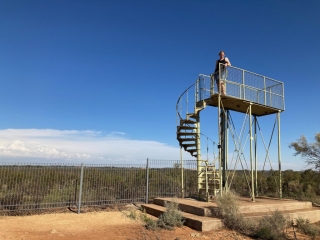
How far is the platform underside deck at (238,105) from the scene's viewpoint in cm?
1209

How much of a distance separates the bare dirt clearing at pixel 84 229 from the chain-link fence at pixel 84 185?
913 millimetres

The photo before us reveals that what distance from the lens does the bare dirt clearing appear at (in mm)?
7873

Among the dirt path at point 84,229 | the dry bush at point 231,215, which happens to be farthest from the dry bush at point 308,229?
the dirt path at point 84,229

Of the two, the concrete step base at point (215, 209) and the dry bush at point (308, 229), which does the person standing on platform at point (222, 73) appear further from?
the dry bush at point (308, 229)

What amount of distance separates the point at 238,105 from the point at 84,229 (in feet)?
28.6

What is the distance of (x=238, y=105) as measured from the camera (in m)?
13.1

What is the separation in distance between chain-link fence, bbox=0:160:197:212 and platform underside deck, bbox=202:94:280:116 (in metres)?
3.53

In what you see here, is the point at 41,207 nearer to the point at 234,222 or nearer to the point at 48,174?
the point at 48,174

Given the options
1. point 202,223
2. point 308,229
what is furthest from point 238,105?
point 202,223

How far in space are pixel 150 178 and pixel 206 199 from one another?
12.2 ft

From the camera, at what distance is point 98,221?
10242mm

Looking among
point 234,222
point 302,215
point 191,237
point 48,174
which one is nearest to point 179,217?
point 191,237

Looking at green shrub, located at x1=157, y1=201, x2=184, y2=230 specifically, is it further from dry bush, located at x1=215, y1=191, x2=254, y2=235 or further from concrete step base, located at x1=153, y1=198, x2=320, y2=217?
dry bush, located at x1=215, y1=191, x2=254, y2=235

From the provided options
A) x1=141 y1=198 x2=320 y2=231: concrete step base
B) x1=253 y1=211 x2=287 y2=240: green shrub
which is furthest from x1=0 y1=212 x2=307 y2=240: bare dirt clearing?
x1=253 y1=211 x2=287 y2=240: green shrub
